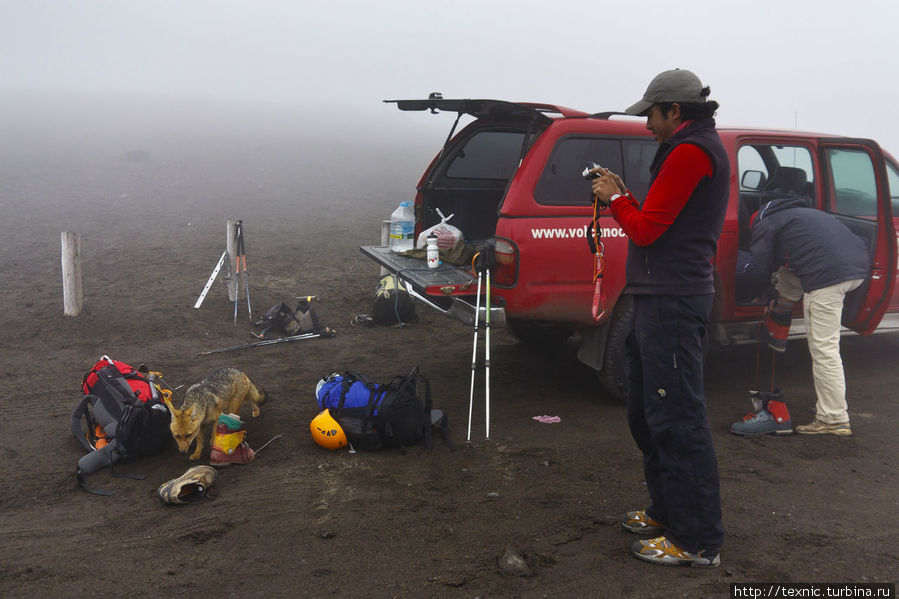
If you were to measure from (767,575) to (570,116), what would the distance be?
11.5ft

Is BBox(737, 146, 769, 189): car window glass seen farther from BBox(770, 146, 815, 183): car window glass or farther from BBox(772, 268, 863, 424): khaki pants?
BBox(772, 268, 863, 424): khaki pants

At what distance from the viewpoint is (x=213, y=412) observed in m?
4.86

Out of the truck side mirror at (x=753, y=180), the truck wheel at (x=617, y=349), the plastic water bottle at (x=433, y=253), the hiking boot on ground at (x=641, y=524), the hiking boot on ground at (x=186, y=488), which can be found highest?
the truck side mirror at (x=753, y=180)

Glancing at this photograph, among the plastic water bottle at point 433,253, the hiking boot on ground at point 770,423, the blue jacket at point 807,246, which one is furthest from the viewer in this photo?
the plastic water bottle at point 433,253

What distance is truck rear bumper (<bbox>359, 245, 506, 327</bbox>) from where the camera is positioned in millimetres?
5098

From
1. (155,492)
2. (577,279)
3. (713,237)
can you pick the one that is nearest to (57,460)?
(155,492)

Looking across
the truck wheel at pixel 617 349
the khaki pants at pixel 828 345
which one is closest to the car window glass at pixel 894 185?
the khaki pants at pixel 828 345

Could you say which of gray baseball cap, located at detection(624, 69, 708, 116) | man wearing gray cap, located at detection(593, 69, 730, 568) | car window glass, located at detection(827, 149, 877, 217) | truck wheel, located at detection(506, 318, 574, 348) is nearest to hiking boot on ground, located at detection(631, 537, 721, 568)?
man wearing gray cap, located at detection(593, 69, 730, 568)

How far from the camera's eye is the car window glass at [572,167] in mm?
5227

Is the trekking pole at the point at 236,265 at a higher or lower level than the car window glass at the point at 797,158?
lower

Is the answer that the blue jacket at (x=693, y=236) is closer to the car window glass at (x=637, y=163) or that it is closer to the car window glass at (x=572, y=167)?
the car window glass at (x=572, y=167)

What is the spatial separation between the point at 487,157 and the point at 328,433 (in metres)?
3.11

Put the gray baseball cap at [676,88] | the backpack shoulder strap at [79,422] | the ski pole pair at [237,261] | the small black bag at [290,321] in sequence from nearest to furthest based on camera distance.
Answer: the gray baseball cap at [676,88]
the backpack shoulder strap at [79,422]
the small black bag at [290,321]
the ski pole pair at [237,261]

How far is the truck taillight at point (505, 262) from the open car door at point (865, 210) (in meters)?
2.73
